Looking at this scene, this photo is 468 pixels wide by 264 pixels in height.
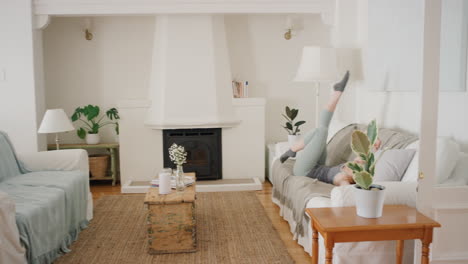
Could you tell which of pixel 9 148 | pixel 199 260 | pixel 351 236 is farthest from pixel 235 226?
pixel 9 148

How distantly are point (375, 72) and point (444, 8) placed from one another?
1811mm

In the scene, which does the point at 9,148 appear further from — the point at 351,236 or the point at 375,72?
the point at 375,72

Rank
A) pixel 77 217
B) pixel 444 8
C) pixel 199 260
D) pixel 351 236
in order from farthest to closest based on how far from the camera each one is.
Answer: pixel 77 217
pixel 199 260
pixel 444 8
pixel 351 236

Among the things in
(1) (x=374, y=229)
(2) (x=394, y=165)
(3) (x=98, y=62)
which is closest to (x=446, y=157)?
(2) (x=394, y=165)

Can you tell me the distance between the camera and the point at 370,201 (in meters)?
2.23

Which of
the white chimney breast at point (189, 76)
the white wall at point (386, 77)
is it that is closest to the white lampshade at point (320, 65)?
the white wall at point (386, 77)

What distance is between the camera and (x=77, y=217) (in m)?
3.58

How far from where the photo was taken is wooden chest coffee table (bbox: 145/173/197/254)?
3.12 m

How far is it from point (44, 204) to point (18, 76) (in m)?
2.25

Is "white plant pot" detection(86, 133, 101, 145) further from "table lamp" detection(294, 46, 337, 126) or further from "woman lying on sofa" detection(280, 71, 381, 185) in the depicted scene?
"woman lying on sofa" detection(280, 71, 381, 185)

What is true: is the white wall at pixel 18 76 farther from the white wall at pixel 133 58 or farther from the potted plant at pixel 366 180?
the potted plant at pixel 366 180

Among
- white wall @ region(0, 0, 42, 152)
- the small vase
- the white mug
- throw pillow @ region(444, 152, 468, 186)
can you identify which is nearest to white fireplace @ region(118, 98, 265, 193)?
white wall @ region(0, 0, 42, 152)

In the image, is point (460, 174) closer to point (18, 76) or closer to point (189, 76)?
point (189, 76)

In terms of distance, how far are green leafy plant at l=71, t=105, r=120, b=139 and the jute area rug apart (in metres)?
1.09
